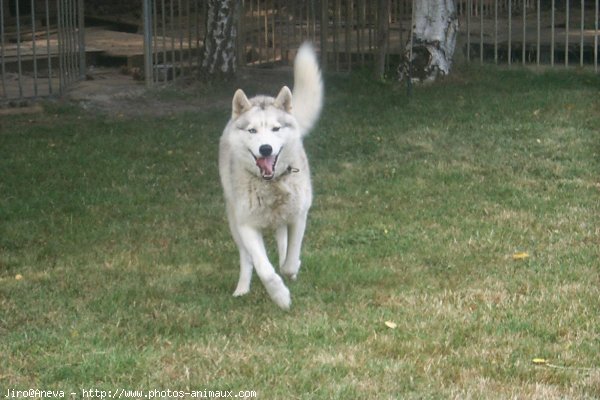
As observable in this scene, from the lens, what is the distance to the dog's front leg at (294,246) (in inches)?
250

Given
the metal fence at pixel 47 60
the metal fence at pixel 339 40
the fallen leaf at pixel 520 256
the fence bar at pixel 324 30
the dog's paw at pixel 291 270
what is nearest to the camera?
the dog's paw at pixel 291 270

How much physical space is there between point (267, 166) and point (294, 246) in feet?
1.87

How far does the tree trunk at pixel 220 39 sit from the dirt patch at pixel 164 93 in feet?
0.59

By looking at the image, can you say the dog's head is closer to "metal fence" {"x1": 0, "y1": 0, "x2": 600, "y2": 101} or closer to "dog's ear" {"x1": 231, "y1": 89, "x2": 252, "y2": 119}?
"dog's ear" {"x1": 231, "y1": 89, "x2": 252, "y2": 119}

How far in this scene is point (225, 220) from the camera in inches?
326

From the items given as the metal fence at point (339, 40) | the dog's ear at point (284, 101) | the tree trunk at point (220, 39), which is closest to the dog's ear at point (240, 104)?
the dog's ear at point (284, 101)

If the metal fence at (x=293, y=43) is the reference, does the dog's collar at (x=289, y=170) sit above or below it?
below

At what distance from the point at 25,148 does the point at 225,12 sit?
3.87 metres

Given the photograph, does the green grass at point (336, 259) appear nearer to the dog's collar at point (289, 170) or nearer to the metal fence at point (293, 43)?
the dog's collar at point (289, 170)

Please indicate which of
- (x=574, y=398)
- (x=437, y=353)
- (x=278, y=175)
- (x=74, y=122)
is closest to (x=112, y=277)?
(x=278, y=175)

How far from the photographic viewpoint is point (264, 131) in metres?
6.10

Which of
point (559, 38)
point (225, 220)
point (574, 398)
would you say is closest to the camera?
point (574, 398)

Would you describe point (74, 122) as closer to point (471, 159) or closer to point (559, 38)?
point (471, 159)

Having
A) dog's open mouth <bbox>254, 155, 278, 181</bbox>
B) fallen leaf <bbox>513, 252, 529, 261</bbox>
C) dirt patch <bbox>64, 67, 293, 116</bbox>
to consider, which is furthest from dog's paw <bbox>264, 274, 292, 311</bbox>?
dirt patch <bbox>64, 67, 293, 116</bbox>
